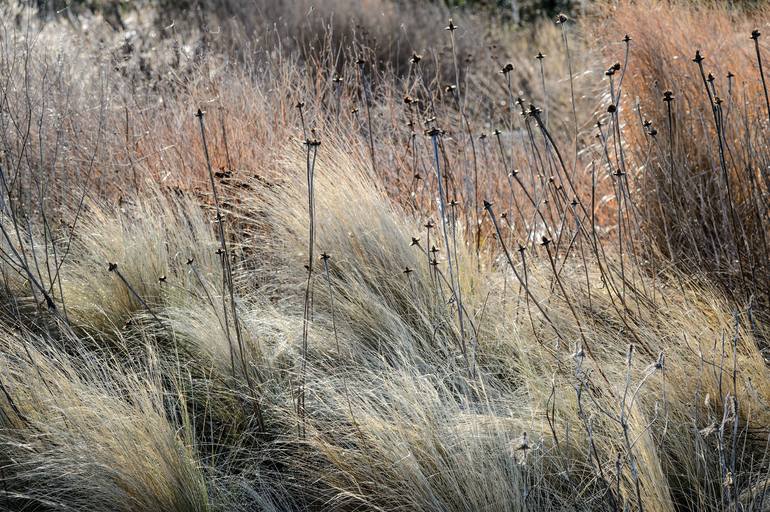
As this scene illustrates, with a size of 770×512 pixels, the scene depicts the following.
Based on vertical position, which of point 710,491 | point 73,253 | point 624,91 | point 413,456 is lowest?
point 710,491

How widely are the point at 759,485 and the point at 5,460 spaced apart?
2136 mm

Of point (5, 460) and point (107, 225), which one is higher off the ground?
point (107, 225)

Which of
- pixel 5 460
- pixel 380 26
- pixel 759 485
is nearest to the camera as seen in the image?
pixel 759 485

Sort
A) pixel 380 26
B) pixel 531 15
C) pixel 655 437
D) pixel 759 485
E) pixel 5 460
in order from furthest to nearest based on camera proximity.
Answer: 1. pixel 531 15
2. pixel 380 26
3. pixel 5 460
4. pixel 655 437
5. pixel 759 485

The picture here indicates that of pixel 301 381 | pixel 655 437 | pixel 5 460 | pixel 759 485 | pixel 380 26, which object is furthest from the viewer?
pixel 380 26

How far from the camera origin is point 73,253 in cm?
370

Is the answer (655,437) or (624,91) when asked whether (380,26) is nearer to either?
(624,91)

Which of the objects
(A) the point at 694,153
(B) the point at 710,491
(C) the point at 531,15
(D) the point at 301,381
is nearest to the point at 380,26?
(C) the point at 531,15

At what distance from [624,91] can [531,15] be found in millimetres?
11146

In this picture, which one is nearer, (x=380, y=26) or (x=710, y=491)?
(x=710, y=491)

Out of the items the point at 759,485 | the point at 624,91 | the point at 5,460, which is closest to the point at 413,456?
the point at 759,485

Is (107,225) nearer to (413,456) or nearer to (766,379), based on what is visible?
(413,456)

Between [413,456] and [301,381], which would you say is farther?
[301,381]

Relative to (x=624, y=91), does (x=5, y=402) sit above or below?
below
